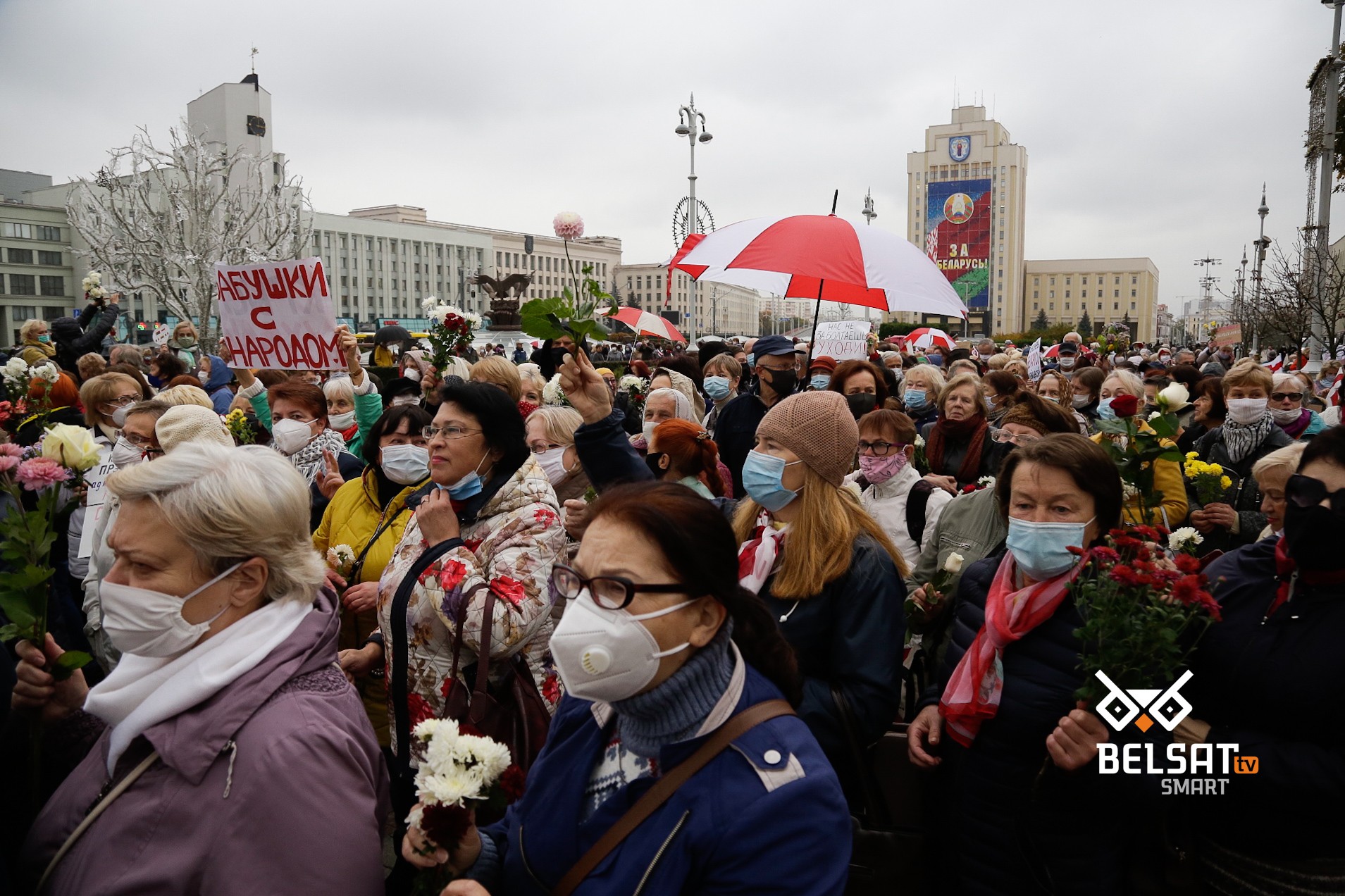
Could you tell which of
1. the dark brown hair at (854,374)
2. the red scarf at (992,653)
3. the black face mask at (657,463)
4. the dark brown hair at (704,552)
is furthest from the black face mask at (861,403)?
the dark brown hair at (704,552)

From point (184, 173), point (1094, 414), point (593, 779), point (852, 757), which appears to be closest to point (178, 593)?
point (593, 779)

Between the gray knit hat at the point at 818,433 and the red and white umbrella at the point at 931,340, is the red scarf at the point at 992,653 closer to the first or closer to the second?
the gray knit hat at the point at 818,433

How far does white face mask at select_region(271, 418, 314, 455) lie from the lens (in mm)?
5746

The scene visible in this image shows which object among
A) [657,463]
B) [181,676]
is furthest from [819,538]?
[181,676]

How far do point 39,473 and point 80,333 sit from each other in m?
11.2

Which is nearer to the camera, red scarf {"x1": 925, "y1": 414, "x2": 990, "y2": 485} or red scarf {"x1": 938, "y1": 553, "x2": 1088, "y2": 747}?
red scarf {"x1": 938, "y1": 553, "x2": 1088, "y2": 747}

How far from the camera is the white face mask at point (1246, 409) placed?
6.44m

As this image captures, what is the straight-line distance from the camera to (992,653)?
9.12 ft

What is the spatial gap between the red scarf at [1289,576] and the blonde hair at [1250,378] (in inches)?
180

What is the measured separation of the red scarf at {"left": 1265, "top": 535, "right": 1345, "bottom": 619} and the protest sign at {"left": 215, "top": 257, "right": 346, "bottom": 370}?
5.84 meters

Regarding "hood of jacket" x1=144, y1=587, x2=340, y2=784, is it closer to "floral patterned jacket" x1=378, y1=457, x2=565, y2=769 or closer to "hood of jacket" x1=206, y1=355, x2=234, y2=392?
"floral patterned jacket" x1=378, y1=457, x2=565, y2=769

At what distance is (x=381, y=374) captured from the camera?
14.3 meters

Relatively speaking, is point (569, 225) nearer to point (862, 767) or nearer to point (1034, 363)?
point (862, 767)

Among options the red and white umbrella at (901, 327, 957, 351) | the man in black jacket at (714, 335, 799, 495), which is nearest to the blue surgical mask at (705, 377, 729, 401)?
the man in black jacket at (714, 335, 799, 495)
